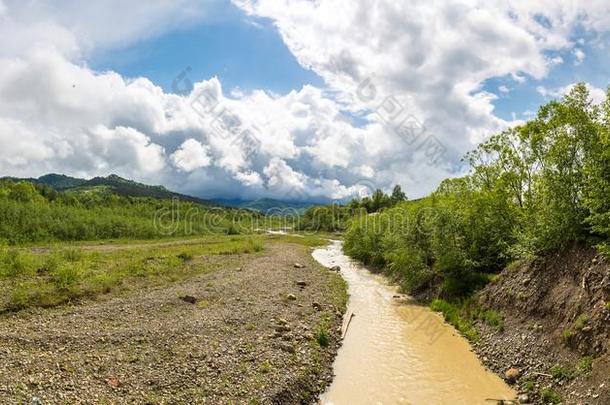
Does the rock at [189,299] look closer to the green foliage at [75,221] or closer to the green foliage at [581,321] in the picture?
the green foliage at [581,321]

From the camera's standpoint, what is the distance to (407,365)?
22422 mm

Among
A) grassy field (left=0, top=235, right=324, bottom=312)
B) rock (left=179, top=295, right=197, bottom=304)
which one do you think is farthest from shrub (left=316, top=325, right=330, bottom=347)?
grassy field (left=0, top=235, right=324, bottom=312)

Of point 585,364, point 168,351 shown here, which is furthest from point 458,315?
point 168,351

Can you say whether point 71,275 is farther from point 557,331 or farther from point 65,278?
point 557,331

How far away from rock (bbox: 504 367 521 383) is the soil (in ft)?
28.9

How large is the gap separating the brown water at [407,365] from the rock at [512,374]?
430mm

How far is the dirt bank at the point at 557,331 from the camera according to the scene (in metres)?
16.7

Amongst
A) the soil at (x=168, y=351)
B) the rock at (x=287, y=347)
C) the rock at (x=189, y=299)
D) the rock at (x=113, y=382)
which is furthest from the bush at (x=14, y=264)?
the rock at (x=287, y=347)

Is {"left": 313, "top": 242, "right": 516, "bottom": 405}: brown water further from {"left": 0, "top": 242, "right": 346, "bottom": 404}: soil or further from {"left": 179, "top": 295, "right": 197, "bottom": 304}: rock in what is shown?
{"left": 179, "top": 295, "right": 197, "bottom": 304}: rock

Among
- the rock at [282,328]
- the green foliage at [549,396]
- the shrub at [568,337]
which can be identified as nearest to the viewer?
the green foliage at [549,396]

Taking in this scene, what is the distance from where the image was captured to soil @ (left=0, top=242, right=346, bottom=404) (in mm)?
15281

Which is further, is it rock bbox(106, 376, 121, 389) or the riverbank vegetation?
the riverbank vegetation

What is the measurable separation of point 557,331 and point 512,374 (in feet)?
10.2

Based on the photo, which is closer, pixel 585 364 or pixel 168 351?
pixel 585 364
